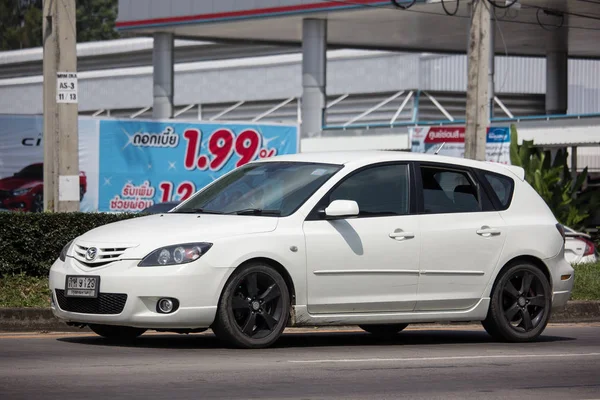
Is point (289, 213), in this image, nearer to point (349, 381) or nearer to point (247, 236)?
point (247, 236)

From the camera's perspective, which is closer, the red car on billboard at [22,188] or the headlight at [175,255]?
the headlight at [175,255]

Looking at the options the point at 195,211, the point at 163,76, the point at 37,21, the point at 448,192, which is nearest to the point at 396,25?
the point at 163,76

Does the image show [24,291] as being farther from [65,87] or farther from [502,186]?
[502,186]

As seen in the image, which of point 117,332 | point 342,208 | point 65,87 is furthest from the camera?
point 65,87

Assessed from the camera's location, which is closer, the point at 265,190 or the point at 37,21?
the point at 265,190

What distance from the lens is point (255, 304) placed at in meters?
10.4

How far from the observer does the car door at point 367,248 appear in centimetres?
1073

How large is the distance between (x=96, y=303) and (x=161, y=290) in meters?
0.57

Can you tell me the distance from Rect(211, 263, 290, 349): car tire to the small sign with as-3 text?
7.38 metres

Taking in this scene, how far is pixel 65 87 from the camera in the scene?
17.0 m

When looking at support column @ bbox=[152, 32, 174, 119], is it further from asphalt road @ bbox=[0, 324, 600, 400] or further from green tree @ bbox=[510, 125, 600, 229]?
asphalt road @ bbox=[0, 324, 600, 400]

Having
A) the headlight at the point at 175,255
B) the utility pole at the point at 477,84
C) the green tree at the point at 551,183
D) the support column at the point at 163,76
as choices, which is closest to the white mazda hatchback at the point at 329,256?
the headlight at the point at 175,255

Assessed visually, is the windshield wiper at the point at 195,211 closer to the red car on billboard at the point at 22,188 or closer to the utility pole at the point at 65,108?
the utility pole at the point at 65,108

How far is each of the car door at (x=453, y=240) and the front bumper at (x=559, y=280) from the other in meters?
0.68
